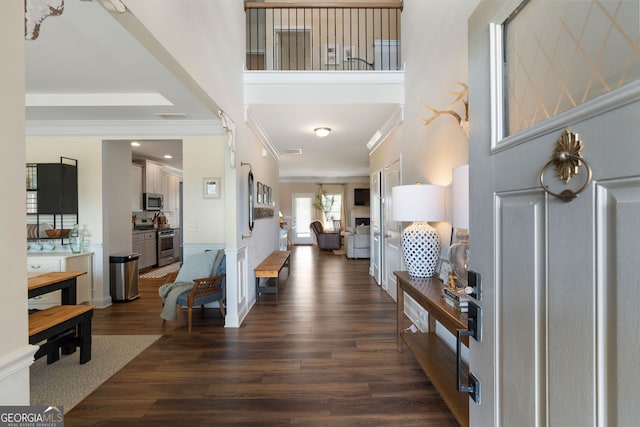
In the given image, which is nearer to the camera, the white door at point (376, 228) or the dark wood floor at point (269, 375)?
the dark wood floor at point (269, 375)

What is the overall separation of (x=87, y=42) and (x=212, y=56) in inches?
36.8

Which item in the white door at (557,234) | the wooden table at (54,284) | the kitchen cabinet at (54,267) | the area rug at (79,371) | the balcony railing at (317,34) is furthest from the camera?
the balcony railing at (317,34)

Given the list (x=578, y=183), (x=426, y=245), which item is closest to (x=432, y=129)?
(x=426, y=245)

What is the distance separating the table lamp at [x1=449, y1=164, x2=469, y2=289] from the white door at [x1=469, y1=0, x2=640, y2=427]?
0.77 meters

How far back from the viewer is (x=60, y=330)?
229 cm

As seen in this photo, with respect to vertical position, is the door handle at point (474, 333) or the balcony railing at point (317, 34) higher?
the balcony railing at point (317, 34)

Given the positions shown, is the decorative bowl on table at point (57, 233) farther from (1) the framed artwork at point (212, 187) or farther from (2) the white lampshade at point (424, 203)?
(2) the white lampshade at point (424, 203)

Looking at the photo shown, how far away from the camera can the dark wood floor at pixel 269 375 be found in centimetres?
192

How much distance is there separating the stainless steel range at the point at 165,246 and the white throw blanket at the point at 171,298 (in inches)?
153

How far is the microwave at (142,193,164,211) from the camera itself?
256 inches

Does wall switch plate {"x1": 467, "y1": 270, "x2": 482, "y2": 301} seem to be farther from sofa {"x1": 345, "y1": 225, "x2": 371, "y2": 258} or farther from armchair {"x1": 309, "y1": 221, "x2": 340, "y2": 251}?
armchair {"x1": 309, "y1": 221, "x2": 340, "y2": 251}

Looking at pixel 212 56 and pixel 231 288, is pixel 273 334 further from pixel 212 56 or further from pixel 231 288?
pixel 212 56

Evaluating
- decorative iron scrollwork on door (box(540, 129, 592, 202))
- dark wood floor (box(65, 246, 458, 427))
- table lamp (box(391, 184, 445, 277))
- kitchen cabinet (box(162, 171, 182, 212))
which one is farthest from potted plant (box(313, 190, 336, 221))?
decorative iron scrollwork on door (box(540, 129, 592, 202))

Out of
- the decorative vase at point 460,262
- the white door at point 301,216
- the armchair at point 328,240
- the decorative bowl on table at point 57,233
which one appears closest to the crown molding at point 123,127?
the decorative bowl on table at point 57,233
